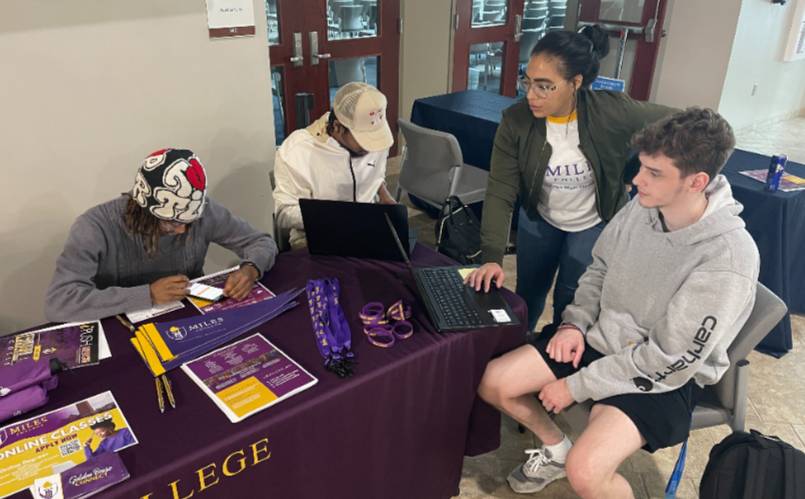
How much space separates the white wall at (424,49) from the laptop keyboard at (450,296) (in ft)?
10.5

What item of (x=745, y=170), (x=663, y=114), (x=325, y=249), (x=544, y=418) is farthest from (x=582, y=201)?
(x=745, y=170)

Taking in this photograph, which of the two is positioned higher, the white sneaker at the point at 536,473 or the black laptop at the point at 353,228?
the black laptop at the point at 353,228

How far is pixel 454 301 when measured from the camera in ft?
4.87

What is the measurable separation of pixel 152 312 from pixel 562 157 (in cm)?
130

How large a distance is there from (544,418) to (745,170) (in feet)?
5.96

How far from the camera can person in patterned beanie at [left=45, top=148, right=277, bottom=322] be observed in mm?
1372

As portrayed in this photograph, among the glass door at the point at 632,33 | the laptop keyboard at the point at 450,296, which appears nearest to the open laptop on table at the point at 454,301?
the laptop keyboard at the point at 450,296

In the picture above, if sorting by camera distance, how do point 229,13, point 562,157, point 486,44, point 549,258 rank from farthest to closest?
point 486,44, point 229,13, point 549,258, point 562,157

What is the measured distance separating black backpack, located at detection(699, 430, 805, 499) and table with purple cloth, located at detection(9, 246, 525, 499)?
560 millimetres

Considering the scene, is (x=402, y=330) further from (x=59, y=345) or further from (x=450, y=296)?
(x=59, y=345)

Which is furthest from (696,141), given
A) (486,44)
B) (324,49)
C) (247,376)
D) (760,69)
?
(760,69)

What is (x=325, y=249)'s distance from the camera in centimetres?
171

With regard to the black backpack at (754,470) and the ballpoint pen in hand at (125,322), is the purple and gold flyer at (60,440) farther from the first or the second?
the black backpack at (754,470)

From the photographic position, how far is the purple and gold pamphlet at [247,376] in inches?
44.1
